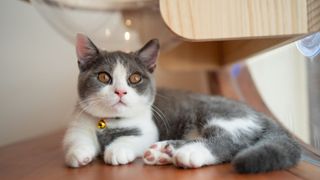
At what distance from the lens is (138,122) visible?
98 cm

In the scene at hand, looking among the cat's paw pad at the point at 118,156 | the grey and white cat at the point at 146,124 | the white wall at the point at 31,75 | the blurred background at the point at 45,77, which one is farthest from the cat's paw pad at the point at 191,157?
the white wall at the point at 31,75

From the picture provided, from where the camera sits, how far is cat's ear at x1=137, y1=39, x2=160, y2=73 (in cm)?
97

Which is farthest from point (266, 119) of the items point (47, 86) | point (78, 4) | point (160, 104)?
point (47, 86)

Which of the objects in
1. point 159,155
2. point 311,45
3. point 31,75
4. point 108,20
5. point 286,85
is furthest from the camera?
point 31,75

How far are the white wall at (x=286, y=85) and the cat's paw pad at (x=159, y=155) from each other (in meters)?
0.40

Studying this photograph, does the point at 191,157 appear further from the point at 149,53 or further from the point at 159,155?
the point at 149,53

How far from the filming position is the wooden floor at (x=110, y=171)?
716mm

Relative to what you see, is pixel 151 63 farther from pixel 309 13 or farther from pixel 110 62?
pixel 309 13

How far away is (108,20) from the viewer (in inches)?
45.6

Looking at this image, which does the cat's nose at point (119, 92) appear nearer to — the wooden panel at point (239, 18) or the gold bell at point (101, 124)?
the gold bell at point (101, 124)

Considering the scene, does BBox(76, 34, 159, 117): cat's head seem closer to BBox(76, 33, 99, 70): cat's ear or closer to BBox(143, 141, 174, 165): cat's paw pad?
BBox(76, 33, 99, 70): cat's ear

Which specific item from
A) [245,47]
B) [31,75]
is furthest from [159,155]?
[31,75]

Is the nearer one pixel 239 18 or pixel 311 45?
pixel 239 18

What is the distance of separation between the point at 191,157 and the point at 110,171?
0.55ft
